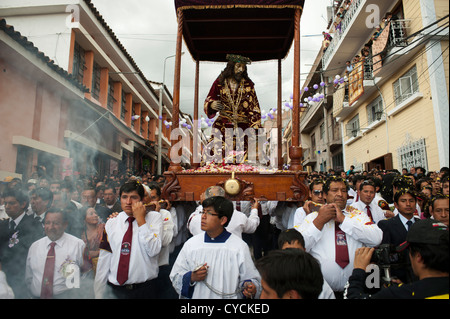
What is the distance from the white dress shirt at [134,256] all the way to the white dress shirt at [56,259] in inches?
9.1

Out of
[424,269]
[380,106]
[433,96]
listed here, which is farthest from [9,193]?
[380,106]

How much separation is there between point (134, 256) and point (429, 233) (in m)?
2.29

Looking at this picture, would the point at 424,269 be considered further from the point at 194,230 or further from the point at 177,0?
the point at 177,0

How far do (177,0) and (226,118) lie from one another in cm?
215

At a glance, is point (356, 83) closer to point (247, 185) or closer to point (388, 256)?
point (247, 185)

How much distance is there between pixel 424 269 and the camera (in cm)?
154

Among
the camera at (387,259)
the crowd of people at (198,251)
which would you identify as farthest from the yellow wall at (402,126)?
the camera at (387,259)

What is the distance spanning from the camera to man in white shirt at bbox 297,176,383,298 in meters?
2.68

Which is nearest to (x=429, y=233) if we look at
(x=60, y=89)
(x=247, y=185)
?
(x=247, y=185)

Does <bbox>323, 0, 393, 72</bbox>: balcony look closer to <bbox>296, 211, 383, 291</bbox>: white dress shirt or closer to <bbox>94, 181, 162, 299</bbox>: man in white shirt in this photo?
<bbox>296, 211, 383, 291</bbox>: white dress shirt

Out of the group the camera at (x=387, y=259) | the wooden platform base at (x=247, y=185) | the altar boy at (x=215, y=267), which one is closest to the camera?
the camera at (x=387, y=259)

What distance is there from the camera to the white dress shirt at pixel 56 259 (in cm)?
266

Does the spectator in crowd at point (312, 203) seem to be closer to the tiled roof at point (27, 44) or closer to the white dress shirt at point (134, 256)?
the white dress shirt at point (134, 256)

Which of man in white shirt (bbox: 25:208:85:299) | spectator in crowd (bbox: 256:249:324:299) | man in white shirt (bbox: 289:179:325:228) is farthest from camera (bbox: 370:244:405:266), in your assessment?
man in white shirt (bbox: 25:208:85:299)
